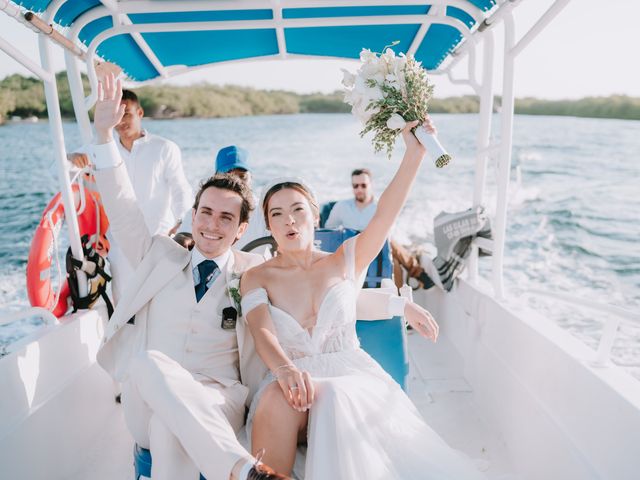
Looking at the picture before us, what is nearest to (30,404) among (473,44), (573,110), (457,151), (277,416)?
(277,416)

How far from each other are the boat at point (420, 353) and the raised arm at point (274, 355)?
0.91 m

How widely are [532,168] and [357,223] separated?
13243 millimetres

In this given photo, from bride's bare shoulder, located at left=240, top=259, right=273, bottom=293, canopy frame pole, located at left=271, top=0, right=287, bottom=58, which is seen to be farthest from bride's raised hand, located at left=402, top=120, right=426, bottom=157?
canopy frame pole, located at left=271, top=0, right=287, bottom=58

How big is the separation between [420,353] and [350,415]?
2251 millimetres

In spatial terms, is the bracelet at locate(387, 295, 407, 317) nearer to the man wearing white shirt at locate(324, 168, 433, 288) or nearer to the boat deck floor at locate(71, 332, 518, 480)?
the boat deck floor at locate(71, 332, 518, 480)

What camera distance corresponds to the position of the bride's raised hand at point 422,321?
1958mm

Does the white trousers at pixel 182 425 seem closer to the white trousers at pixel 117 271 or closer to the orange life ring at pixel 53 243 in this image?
the orange life ring at pixel 53 243

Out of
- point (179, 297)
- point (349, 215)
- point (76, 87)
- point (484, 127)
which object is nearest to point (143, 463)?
point (179, 297)

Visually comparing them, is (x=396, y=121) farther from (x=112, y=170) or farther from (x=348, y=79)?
(x=112, y=170)

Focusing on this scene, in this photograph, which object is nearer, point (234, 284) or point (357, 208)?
point (234, 284)

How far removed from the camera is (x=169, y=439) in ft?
5.17

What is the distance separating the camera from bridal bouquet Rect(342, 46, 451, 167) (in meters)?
1.93

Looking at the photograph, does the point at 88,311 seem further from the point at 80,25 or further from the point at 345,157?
the point at 345,157

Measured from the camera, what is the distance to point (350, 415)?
1.58m
